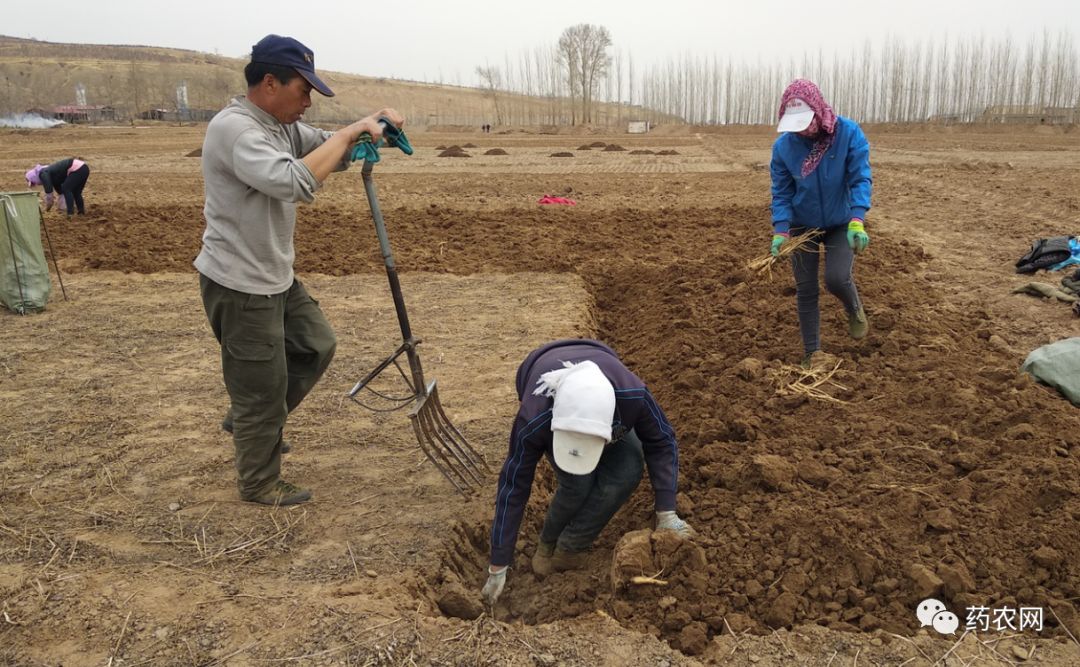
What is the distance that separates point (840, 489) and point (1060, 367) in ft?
5.58

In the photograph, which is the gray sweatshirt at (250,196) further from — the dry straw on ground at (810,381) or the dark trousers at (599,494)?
the dry straw on ground at (810,381)

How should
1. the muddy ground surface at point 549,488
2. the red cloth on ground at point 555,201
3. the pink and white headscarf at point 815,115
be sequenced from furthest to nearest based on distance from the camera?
the red cloth on ground at point 555,201 < the pink and white headscarf at point 815,115 < the muddy ground surface at point 549,488

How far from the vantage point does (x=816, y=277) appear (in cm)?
469

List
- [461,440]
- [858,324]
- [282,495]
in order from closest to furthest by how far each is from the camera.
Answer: [282,495] → [461,440] → [858,324]

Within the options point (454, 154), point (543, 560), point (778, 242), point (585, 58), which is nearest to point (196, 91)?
point (585, 58)

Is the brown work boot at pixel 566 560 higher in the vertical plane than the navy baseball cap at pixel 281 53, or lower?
lower

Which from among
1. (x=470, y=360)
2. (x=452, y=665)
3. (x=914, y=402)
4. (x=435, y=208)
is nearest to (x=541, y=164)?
(x=435, y=208)

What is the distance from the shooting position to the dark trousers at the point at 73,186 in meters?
11.3

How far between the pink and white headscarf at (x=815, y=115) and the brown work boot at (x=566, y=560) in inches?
98.6

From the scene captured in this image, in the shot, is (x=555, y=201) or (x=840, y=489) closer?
(x=840, y=489)

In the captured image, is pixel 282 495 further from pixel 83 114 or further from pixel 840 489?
pixel 83 114

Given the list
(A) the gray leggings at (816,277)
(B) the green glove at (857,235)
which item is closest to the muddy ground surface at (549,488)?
(A) the gray leggings at (816,277)

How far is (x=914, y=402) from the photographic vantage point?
400 centimetres

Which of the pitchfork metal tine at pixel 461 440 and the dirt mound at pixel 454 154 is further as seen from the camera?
the dirt mound at pixel 454 154
